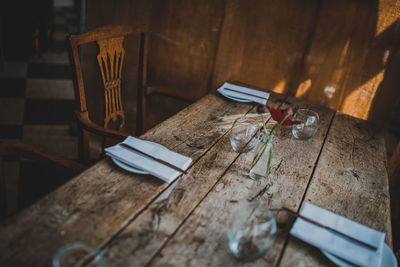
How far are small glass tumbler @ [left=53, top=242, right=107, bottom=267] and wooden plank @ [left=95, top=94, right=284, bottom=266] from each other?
0.09ft

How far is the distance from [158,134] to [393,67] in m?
1.44

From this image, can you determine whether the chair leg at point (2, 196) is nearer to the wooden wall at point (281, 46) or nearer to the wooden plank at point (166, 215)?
the wooden plank at point (166, 215)

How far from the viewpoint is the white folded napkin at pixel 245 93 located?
1.67 metres

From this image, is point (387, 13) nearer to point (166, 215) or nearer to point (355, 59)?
point (355, 59)

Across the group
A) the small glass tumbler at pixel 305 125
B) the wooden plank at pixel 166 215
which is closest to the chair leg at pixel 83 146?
the wooden plank at pixel 166 215

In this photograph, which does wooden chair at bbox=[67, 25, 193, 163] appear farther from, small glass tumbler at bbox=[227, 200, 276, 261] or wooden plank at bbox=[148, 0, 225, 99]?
small glass tumbler at bbox=[227, 200, 276, 261]

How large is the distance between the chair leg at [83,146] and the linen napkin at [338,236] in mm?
945

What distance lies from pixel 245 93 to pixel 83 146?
0.80 meters

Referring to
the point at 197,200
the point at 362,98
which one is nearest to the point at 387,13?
the point at 362,98

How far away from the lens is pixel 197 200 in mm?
945

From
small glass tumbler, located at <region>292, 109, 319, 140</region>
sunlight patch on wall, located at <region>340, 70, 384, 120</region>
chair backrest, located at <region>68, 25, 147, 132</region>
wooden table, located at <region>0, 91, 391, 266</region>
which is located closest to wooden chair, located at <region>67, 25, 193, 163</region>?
chair backrest, located at <region>68, 25, 147, 132</region>

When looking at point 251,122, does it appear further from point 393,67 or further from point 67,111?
point 67,111

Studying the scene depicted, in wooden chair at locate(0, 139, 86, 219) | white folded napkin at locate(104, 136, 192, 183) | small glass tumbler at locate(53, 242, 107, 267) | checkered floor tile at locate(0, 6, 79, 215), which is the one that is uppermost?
white folded napkin at locate(104, 136, 192, 183)

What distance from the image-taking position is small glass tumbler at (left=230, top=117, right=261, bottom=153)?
1205 millimetres
